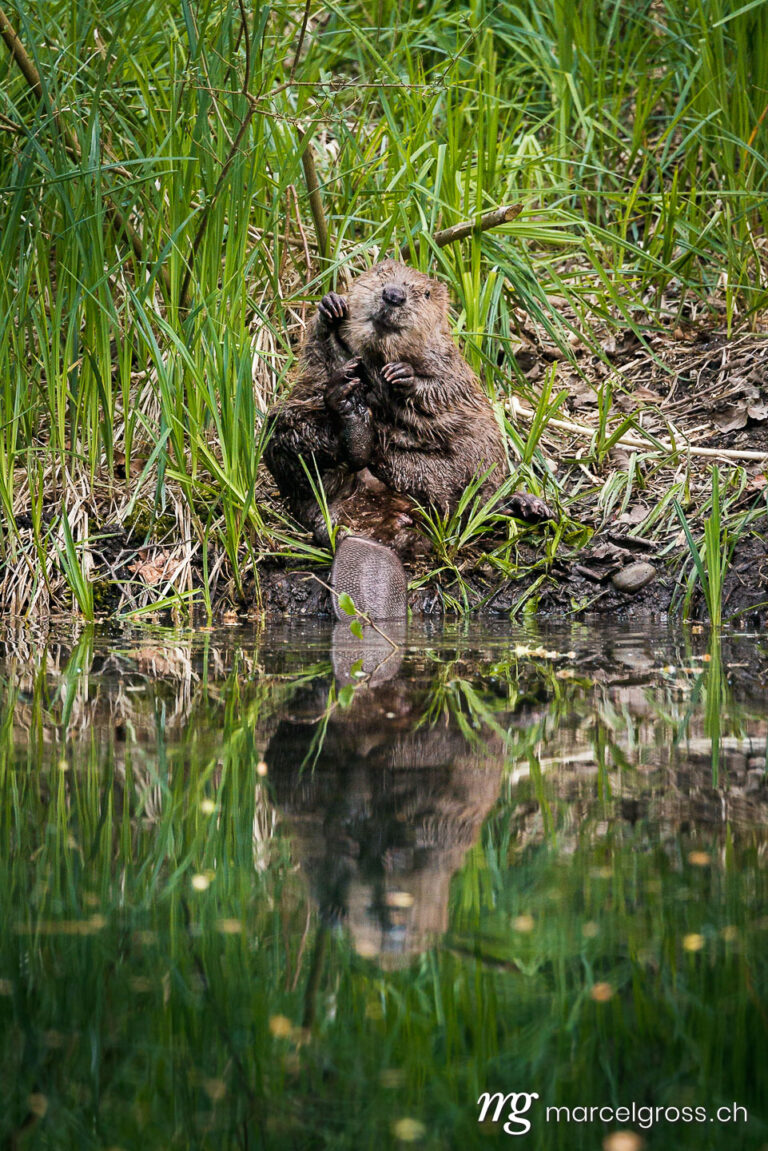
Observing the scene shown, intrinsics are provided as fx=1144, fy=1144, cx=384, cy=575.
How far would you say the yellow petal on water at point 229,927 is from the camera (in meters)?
1.17

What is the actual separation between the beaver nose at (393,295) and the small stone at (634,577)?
115 cm

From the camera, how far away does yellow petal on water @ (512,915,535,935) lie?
3.79 ft

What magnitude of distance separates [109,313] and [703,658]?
219 centimetres

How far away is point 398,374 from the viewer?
3834 millimetres

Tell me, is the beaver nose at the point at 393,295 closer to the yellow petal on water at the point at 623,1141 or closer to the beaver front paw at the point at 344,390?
the beaver front paw at the point at 344,390

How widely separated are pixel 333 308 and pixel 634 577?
1327 mm

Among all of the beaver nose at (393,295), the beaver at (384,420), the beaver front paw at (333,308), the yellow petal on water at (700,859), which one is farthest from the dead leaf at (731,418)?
the yellow petal on water at (700,859)

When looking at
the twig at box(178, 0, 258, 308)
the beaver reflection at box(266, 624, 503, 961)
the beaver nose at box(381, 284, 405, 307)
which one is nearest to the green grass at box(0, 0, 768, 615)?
the twig at box(178, 0, 258, 308)

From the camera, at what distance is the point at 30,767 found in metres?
1.72

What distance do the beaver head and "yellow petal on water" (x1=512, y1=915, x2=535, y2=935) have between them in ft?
9.38

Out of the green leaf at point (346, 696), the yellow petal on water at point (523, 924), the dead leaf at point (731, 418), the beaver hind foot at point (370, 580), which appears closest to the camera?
the yellow petal on water at point (523, 924)

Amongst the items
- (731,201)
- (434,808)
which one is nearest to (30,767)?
(434,808)

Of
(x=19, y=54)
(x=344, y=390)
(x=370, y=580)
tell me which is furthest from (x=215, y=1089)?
(x=19, y=54)

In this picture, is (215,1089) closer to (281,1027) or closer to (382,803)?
(281,1027)
